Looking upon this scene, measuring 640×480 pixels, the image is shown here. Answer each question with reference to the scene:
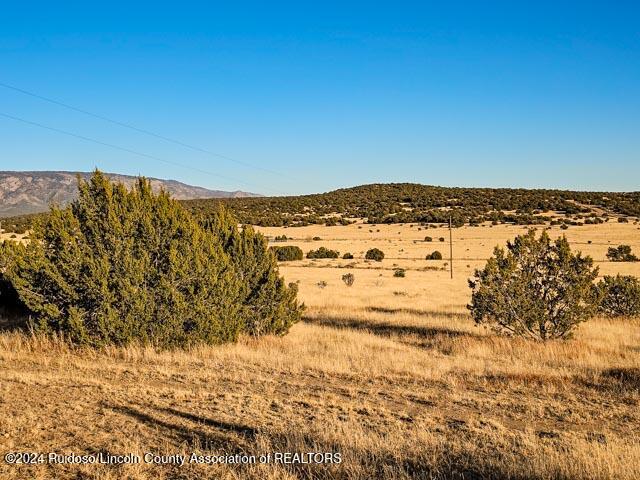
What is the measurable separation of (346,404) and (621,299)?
15.4 metres

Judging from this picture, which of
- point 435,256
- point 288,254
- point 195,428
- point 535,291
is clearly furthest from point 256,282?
point 435,256

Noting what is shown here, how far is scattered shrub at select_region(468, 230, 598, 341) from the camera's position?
46.7 ft

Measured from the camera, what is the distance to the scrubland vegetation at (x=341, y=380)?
5730mm

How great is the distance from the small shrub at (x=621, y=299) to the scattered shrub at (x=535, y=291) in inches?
206

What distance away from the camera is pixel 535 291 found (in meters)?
14.6

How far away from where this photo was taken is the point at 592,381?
960cm

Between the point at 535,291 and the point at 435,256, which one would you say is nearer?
the point at 535,291

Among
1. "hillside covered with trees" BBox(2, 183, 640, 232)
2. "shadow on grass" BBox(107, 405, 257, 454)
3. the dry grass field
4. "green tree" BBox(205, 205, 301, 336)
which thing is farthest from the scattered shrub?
"hillside covered with trees" BBox(2, 183, 640, 232)

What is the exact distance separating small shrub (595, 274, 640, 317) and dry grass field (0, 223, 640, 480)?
363cm

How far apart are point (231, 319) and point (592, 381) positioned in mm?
7537

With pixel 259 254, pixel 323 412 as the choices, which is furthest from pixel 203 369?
pixel 259 254

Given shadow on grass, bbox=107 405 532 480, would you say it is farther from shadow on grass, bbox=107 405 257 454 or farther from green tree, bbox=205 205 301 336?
green tree, bbox=205 205 301 336

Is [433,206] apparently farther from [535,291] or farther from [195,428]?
[195,428]

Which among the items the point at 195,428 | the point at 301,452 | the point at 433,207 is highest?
the point at 433,207
